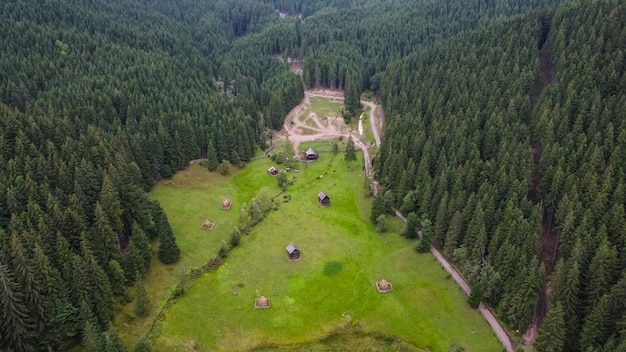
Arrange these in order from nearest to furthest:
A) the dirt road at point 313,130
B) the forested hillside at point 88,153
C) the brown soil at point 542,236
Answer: the forested hillside at point 88,153 → the brown soil at point 542,236 → the dirt road at point 313,130

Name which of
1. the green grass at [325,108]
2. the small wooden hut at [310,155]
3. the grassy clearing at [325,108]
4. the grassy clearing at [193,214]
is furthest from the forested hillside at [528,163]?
the grassy clearing at [193,214]

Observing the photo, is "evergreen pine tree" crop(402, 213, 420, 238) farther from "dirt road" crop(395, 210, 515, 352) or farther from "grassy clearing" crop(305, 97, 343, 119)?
"grassy clearing" crop(305, 97, 343, 119)

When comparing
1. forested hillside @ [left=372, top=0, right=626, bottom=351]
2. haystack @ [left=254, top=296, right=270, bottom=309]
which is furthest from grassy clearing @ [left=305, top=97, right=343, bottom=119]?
haystack @ [left=254, top=296, right=270, bottom=309]

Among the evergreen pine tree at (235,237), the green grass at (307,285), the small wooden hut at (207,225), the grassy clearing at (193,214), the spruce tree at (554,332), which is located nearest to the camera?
the spruce tree at (554,332)

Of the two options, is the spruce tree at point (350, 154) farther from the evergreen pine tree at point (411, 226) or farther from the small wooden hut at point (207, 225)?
the small wooden hut at point (207, 225)

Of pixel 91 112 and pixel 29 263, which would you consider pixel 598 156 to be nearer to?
pixel 29 263

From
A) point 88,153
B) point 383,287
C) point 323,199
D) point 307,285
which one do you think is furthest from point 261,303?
point 88,153
